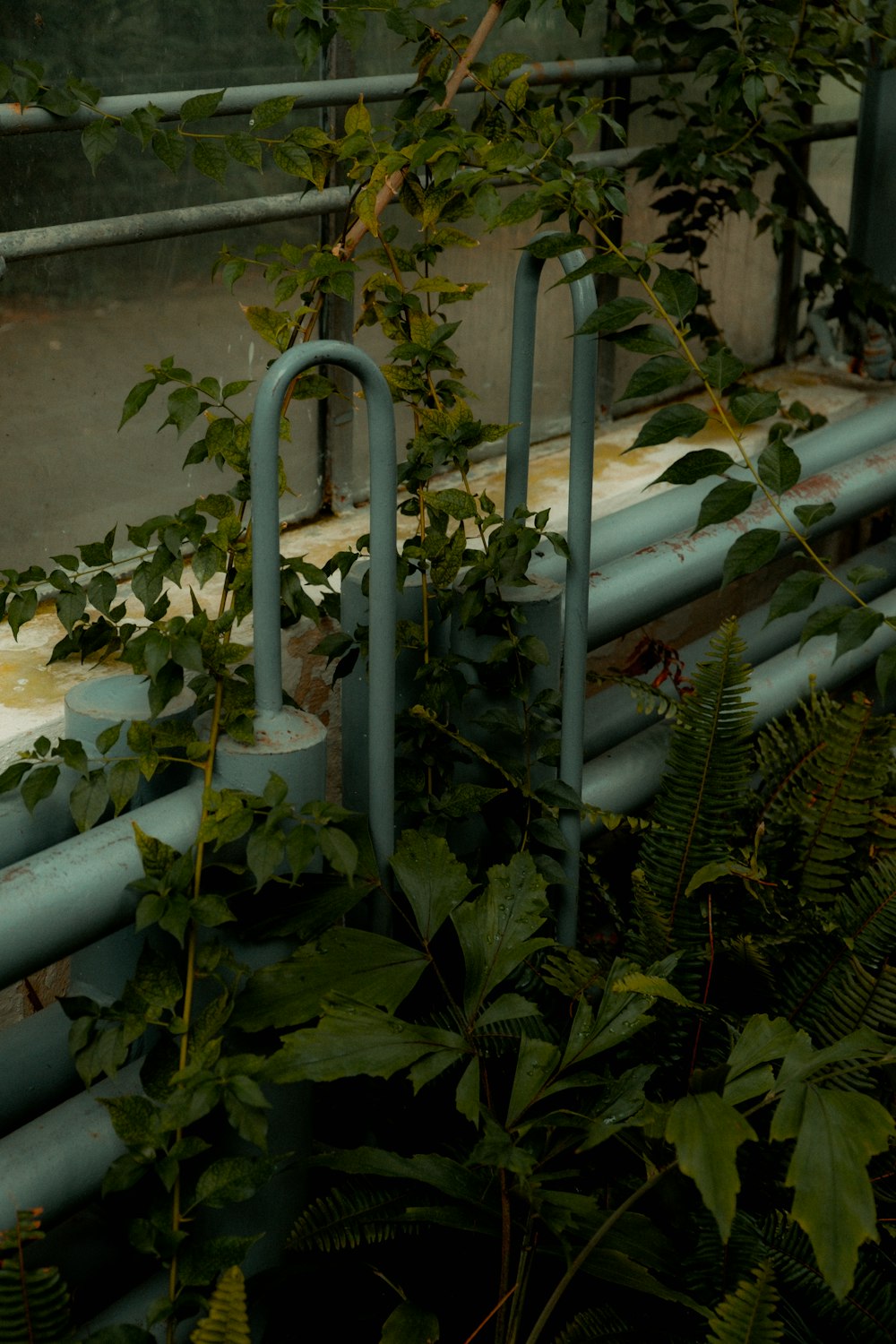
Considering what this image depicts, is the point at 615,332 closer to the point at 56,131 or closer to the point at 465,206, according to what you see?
the point at 465,206

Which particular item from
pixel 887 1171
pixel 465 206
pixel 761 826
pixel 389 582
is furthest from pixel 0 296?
pixel 887 1171

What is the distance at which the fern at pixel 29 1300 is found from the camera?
1304 mm

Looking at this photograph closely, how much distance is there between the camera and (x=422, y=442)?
1948 mm

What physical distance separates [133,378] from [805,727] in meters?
1.26

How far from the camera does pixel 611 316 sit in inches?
66.6

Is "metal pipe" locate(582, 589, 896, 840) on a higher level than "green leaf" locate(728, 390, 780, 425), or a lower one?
lower

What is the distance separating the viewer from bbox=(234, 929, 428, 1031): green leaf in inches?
60.0

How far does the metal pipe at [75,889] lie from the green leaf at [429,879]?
0.95 feet

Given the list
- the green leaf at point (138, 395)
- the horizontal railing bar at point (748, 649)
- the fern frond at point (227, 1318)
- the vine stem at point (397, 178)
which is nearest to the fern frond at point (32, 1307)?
the fern frond at point (227, 1318)

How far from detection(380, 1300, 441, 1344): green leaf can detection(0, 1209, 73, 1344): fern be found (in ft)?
1.15

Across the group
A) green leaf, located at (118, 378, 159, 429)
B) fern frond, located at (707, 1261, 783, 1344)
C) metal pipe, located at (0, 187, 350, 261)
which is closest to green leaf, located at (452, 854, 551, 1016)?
fern frond, located at (707, 1261, 783, 1344)

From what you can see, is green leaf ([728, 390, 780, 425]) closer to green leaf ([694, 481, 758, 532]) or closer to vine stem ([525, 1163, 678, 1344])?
green leaf ([694, 481, 758, 532])

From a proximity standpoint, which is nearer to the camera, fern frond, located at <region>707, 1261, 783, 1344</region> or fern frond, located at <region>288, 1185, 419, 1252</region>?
fern frond, located at <region>707, 1261, 783, 1344</region>

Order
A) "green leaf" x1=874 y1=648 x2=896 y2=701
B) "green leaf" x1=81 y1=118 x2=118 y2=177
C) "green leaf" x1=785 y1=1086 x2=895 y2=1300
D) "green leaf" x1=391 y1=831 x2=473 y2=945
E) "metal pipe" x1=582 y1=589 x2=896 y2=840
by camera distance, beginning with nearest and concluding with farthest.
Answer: "green leaf" x1=785 y1=1086 x2=895 y2=1300 < "green leaf" x1=391 y1=831 x2=473 y2=945 < "green leaf" x1=874 y1=648 x2=896 y2=701 < "green leaf" x1=81 y1=118 x2=118 y2=177 < "metal pipe" x1=582 y1=589 x2=896 y2=840
